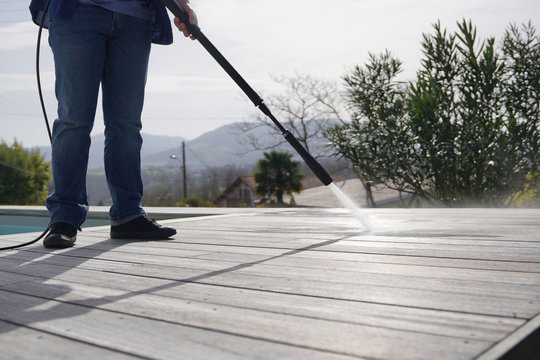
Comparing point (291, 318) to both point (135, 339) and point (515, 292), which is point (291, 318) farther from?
point (515, 292)

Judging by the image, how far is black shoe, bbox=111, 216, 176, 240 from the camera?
6.07ft

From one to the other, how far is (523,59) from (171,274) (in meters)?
5.75

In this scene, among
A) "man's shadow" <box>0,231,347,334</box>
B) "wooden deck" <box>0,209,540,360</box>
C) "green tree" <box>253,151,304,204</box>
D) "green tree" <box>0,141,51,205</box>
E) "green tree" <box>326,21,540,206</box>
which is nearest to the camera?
"wooden deck" <box>0,209,540,360</box>

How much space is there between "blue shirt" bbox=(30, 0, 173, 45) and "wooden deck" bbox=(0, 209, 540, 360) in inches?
31.3

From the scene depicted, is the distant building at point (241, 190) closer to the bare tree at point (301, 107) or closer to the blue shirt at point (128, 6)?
the bare tree at point (301, 107)

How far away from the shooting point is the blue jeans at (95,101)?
1784 mm

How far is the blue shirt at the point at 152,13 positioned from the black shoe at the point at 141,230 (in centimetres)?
70

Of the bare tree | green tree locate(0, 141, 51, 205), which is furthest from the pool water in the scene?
green tree locate(0, 141, 51, 205)

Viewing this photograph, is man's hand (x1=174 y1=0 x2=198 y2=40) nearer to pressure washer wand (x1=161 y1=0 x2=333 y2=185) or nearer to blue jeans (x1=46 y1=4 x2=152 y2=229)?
pressure washer wand (x1=161 y1=0 x2=333 y2=185)

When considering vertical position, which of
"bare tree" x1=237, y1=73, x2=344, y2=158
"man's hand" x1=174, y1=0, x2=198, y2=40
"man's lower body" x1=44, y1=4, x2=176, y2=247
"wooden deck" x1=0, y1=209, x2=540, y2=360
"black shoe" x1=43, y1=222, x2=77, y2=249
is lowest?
"wooden deck" x1=0, y1=209, x2=540, y2=360

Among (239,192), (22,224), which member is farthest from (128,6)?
(239,192)

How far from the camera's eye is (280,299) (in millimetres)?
899

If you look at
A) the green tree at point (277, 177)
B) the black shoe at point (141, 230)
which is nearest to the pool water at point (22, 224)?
the black shoe at point (141, 230)

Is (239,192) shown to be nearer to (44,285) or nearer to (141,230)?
(141,230)
